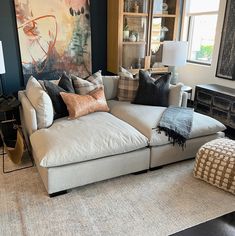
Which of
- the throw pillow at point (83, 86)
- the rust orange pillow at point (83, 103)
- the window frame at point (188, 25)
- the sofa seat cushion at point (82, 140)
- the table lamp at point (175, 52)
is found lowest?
the sofa seat cushion at point (82, 140)

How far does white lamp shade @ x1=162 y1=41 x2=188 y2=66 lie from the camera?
12.5 feet

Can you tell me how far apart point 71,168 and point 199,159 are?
4.03ft

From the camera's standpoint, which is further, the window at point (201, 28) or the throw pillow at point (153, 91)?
the window at point (201, 28)

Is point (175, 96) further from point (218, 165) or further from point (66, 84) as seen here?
point (66, 84)

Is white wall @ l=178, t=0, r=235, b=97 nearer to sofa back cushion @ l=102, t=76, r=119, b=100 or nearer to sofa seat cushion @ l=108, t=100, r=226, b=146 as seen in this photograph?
sofa seat cushion @ l=108, t=100, r=226, b=146

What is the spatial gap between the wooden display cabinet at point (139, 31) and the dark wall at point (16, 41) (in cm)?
12

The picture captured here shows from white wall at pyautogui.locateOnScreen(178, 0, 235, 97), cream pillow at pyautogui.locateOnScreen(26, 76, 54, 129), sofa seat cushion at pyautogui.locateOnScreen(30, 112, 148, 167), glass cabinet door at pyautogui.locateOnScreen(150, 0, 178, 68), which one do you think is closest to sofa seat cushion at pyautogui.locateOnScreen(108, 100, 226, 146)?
sofa seat cushion at pyautogui.locateOnScreen(30, 112, 148, 167)

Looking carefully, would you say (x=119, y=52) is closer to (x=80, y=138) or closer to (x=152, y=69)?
(x=152, y=69)

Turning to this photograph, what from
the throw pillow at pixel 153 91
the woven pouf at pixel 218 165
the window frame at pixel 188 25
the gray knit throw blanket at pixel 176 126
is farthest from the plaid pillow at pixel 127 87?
the window frame at pixel 188 25

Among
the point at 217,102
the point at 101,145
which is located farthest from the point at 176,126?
the point at 217,102

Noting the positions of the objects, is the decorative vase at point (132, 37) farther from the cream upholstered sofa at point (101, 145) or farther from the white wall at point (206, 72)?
the cream upholstered sofa at point (101, 145)

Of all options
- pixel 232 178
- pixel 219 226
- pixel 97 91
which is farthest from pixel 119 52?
pixel 219 226

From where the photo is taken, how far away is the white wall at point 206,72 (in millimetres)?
3787

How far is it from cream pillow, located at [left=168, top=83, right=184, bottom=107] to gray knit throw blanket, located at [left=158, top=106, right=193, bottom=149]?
1.05 feet
